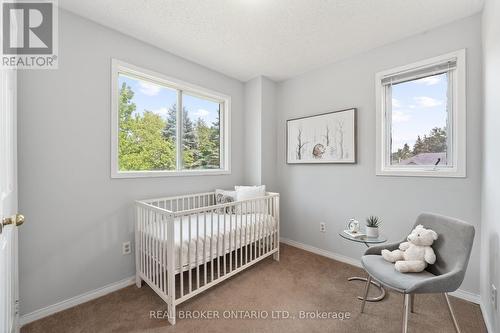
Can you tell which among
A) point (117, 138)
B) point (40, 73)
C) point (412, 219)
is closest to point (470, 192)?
point (412, 219)

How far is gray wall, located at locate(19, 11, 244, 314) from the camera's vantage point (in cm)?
166

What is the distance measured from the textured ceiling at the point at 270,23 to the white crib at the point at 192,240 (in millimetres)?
1674

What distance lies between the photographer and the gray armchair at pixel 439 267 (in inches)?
51.3

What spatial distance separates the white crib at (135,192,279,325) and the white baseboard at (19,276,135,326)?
156 millimetres

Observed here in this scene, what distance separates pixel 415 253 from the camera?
1.58 meters

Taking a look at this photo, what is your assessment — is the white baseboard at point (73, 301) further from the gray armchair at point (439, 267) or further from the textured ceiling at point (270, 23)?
the textured ceiling at point (270, 23)

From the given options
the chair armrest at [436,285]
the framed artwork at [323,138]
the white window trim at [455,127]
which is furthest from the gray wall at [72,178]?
the white window trim at [455,127]

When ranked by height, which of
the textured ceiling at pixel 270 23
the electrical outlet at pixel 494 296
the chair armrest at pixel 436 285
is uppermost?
the textured ceiling at pixel 270 23

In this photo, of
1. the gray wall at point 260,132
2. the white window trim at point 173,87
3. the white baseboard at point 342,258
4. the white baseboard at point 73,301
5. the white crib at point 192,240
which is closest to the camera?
the white baseboard at point 73,301

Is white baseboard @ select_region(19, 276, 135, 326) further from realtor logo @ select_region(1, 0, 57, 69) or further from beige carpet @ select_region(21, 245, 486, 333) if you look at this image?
realtor logo @ select_region(1, 0, 57, 69)

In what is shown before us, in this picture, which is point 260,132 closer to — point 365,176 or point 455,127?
point 365,176

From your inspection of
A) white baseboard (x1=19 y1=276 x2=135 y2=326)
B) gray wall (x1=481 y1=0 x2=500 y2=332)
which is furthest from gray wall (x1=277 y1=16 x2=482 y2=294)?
white baseboard (x1=19 y1=276 x2=135 y2=326)

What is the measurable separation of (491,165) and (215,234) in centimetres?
217

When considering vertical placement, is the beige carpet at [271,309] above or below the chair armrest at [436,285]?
below
